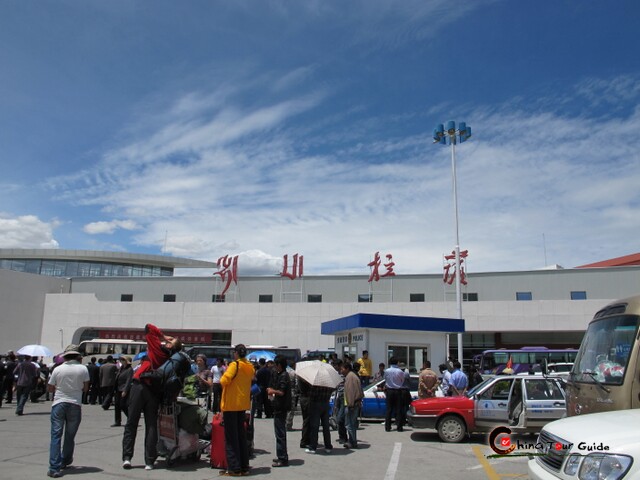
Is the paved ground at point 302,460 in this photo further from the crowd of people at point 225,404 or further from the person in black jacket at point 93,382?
the person in black jacket at point 93,382

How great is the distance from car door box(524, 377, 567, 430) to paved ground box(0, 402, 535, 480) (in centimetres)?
64

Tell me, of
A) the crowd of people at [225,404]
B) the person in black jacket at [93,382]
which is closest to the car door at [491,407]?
the crowd of people at [225,404]

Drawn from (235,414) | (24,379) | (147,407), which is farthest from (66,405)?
(24,379)

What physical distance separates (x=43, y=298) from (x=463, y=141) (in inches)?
1406

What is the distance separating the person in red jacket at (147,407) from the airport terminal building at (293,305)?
104 feet

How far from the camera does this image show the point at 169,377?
26.8 ft

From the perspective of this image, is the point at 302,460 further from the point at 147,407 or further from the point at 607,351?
the point at 607,351

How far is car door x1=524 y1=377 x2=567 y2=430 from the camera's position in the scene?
11734 millimetres

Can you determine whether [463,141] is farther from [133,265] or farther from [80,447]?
[133,265]

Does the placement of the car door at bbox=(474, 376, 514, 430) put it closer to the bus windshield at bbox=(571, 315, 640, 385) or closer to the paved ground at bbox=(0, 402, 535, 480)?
the paved ground at bbox=(0, 402, 535, 480)

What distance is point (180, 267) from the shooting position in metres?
69.6

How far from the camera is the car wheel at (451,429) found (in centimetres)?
1169

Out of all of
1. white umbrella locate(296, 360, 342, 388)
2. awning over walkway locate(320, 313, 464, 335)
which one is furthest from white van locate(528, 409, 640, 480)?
awning over walkway locate(320, 313, 464, 335)

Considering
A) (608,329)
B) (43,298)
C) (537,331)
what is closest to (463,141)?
(537,331)
